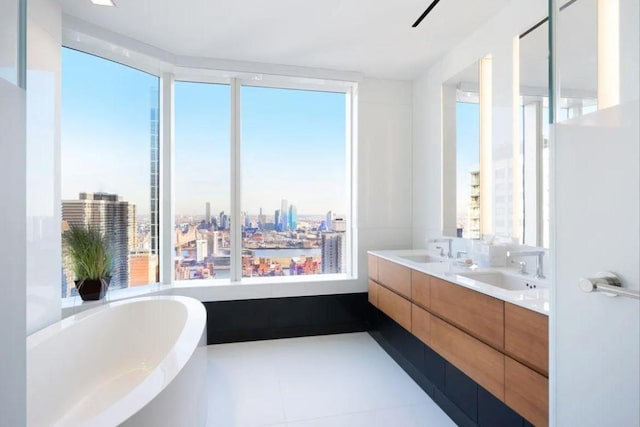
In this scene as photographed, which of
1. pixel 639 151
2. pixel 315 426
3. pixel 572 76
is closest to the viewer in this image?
pixel 639 151

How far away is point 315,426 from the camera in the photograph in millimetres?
2014

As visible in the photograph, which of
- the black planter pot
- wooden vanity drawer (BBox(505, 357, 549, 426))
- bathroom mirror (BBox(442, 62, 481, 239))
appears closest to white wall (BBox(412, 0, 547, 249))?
bathroom mirror (BBox(442, 62, 481, 239))

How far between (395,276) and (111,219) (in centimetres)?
253

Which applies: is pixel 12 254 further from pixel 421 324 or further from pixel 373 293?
pixel 373 293

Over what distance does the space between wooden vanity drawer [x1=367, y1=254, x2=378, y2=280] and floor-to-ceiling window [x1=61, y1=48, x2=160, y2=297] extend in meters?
2.10

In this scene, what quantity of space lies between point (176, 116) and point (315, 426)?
294 cm

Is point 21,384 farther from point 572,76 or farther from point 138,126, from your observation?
point 138,126

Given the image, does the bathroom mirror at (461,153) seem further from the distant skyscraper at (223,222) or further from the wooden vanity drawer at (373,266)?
the distant skyscraper at (223,222)

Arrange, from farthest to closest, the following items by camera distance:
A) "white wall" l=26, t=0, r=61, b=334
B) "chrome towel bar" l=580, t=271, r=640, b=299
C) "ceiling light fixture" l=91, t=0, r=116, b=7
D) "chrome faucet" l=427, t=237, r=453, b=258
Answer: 1. "chrome faucet" l=427, t=237, r=453, b=258
2. "ceiling light fixture" l=91, t=0, r=116, b=7
3. "white wall" l=26, t=0, r=61, b=334
4. "chrome towel bar" l=580, t=271, r=640, b=299

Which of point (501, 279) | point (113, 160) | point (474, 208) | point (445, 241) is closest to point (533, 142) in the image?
point (474, 208)

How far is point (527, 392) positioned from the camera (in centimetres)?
146

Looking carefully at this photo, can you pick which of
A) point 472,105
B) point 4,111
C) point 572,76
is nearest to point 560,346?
point 572,76

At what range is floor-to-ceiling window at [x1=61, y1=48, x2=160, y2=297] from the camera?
265cm

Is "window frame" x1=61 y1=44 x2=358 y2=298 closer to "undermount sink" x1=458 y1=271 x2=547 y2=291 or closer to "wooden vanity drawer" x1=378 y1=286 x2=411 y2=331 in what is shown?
"wooden vanity drawer" x1=378 y1=286 x2=411 y2=331
